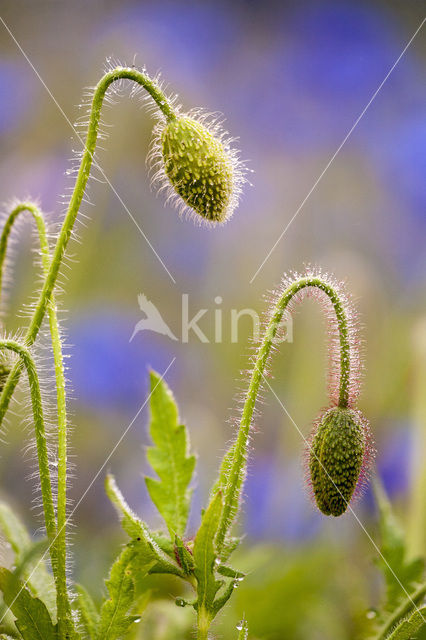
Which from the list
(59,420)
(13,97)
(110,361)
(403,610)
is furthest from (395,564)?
(13,97)

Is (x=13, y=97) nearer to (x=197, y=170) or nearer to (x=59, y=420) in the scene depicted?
(x=197, y=170)

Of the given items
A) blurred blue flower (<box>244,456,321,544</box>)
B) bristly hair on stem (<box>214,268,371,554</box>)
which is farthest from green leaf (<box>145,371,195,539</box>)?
blurred blue flower (<box>244,456,321,544</box>)

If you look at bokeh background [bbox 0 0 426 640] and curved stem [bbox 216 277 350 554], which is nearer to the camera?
curved stem [bbox 216 277 350 554]

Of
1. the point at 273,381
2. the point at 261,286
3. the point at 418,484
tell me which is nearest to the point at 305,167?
the point at 261,286

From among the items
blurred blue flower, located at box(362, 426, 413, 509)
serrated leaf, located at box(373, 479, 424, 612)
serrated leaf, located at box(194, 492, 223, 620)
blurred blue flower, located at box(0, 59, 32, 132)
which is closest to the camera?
serrated leaf, located at box(194, 492, 223, 620)

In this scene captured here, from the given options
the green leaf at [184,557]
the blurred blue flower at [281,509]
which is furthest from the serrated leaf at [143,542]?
the blurred blue flower at [281,509]

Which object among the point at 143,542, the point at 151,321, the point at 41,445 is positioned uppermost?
the point at 151,321

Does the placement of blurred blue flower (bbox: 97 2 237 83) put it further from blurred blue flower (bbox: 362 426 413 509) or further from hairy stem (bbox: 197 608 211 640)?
hairy stem (bbox: 197 608 211 640)
